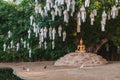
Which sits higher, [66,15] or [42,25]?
[66,15]

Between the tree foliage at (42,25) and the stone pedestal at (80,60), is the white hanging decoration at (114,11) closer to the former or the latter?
the tree foliage at (42,25)

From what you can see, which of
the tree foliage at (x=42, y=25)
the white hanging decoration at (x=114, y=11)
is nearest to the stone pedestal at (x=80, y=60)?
the tree foliage at (x=42, y=25)

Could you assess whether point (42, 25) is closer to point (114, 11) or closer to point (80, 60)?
point (80, 60)

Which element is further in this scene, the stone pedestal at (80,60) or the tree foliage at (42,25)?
the tree foliage at (42,25)

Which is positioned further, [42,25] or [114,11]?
[42,25]

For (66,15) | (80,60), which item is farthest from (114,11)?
(80,60)

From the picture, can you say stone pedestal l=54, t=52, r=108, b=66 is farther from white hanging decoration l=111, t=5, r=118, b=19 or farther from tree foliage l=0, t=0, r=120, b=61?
white hanging decoration l=111, t=5, r=118, b=19

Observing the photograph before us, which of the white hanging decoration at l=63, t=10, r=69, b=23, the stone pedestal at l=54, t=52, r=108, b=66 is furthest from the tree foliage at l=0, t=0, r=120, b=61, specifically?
the stone pedestal at l=54, t=52, r=108, b=66

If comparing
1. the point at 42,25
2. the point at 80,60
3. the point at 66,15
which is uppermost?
the point at 66,15

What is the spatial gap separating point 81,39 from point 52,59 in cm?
196

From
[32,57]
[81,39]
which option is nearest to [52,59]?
[32,57]

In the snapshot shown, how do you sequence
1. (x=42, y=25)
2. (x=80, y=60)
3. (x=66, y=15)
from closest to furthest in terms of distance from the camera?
(x=80, y=60) < (x=66, y=15) < (x=42, y=25)

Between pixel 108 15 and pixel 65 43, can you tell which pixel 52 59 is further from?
pixel 108 15

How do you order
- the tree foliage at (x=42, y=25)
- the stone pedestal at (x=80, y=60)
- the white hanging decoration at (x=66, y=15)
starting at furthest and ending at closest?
the tree foliage at (x=42, y=25), the white hanging decoration at (x=66, y=15), the stone pedestal at (x=80, y=60)
